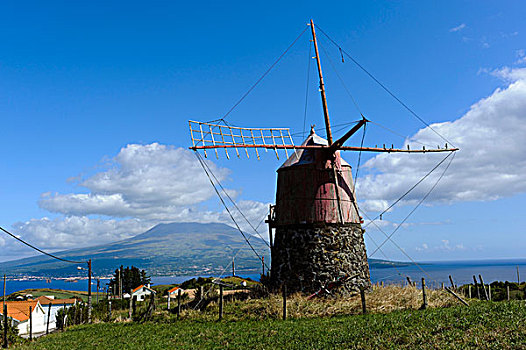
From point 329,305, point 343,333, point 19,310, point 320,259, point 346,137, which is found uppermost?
point 346,137

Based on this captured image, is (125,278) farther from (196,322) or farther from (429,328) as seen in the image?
(429,328)

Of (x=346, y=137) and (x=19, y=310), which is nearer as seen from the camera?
(x=346, y=137)

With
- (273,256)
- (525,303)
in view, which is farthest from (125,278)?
(525,303)

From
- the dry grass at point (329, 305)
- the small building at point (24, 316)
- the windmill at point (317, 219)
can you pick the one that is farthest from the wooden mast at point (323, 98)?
the small building at point (24, 316)

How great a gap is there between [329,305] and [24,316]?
53450mm

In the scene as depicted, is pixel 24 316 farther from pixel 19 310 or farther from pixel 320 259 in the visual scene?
pixel 320 259

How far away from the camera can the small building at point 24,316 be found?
5438 centimetres

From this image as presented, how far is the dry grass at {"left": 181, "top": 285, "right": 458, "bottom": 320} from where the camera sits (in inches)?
722

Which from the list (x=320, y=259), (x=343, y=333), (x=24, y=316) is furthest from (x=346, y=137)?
(x=24, y=316)

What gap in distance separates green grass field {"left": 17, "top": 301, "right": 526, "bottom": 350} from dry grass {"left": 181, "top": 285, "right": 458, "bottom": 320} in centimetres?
94

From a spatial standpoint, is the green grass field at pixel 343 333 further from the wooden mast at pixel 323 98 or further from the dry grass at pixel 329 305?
the wooden mast at pixel 323 98

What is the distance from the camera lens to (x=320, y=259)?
21062mm

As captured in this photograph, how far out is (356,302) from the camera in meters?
18.9

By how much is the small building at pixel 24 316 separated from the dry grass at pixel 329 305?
4460 cm
